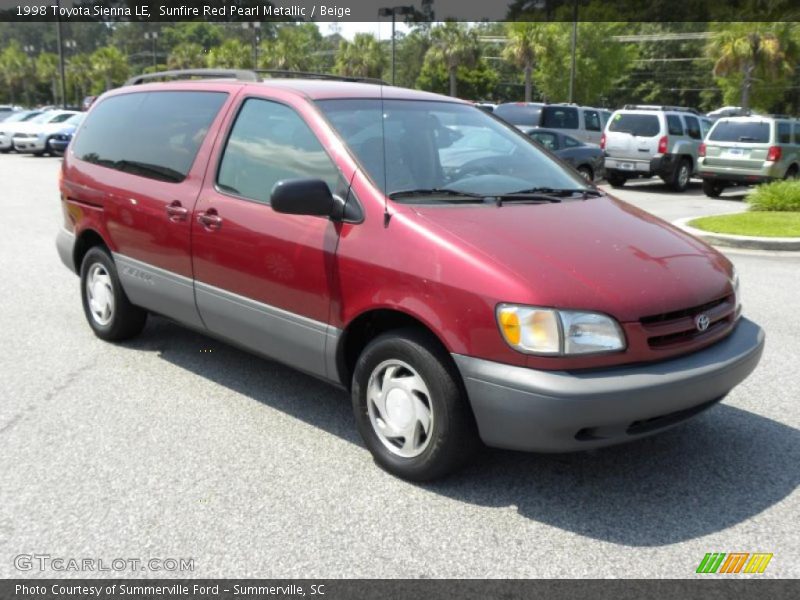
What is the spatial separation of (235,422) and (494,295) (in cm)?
183

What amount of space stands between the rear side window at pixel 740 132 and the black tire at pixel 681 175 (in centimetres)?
145

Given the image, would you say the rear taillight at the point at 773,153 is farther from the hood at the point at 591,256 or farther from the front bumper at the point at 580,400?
the front bumper at the point at 580,400

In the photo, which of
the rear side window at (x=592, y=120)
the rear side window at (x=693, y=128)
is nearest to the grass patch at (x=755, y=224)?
the rear side window at (x=693, y=128)

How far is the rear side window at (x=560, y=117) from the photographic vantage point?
69.3 ft

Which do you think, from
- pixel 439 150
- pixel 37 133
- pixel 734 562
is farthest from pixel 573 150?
pixel 37 133

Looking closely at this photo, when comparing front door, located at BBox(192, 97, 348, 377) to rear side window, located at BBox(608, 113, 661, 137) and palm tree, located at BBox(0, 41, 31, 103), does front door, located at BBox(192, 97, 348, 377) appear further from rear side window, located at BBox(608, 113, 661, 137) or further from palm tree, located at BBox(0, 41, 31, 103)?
palm tree, located at BBox(0, 41, 31, 103)

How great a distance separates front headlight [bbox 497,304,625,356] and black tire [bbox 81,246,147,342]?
324 cm

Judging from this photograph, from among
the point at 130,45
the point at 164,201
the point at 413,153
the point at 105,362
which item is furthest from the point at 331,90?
the point at 130,45

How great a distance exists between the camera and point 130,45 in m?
94.9

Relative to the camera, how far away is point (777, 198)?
13.1 meters

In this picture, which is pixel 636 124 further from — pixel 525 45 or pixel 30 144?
pixel 525 45

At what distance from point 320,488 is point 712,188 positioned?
Answer: 1602cm

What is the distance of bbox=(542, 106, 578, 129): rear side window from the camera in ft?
69.3

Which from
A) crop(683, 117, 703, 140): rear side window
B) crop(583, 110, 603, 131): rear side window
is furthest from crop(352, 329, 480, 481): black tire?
crop(583, 110, 603, 131): rear side window
